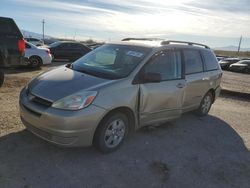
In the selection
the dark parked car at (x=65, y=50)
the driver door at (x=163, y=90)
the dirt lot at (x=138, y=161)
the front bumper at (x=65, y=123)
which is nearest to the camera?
the dirt lot at (x=138, y=161)

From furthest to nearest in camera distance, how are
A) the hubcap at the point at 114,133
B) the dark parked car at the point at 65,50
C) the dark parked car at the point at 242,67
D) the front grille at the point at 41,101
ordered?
1. the dark parked car at the point at 242,67
2. the dark parked car at the point at 65,50
3. the hubcap at the point at 114,133
4. the front grille at the point at 41,101

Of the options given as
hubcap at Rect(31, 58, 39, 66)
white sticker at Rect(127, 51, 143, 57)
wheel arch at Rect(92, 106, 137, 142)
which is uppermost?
white sticker at Rect(127, 51, 143, 57)

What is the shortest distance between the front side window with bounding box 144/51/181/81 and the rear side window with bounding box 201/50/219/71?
4.36ft

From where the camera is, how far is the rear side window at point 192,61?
5.83 metres

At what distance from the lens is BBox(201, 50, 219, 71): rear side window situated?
665 centimetres

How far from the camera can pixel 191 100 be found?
6.05m

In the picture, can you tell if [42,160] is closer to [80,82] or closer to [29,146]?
[29,146]

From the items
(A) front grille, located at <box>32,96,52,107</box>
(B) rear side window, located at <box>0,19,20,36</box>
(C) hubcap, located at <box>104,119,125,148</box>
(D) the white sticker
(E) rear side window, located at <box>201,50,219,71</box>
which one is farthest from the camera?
(B) rear side window, located at <box>0,19,20,36</box>

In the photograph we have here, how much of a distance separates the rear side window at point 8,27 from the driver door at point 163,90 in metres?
4.50

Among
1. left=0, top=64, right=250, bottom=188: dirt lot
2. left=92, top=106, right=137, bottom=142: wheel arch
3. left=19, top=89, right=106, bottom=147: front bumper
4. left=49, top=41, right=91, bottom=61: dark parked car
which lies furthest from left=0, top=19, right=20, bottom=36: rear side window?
left=49, top=41, right=91, bottom=61: dark parked car

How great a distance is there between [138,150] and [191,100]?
78.0 inches

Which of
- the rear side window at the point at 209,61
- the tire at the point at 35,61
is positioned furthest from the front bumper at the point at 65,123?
the tire at the point at 35,61

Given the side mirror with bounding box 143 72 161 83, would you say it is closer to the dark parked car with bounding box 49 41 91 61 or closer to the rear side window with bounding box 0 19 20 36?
the rear side window with bounding box 0 19 20 36

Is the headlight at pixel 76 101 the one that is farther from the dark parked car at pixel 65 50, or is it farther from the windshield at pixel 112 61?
the dark parked car at pixel 65 50
